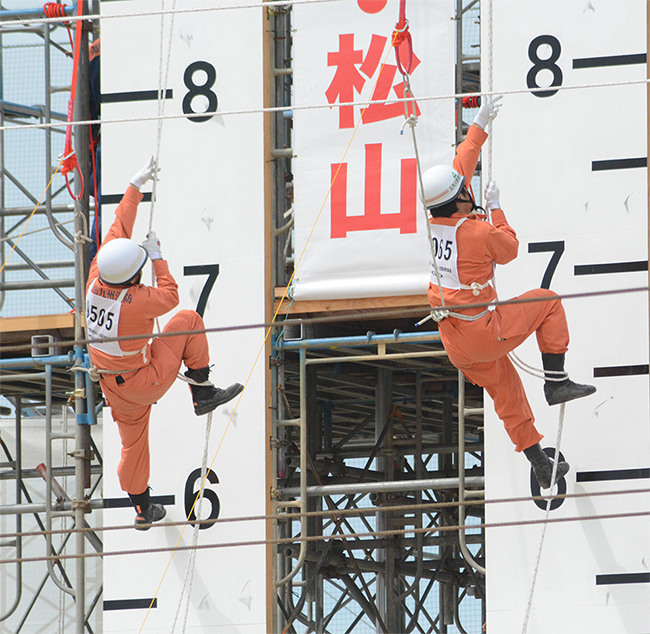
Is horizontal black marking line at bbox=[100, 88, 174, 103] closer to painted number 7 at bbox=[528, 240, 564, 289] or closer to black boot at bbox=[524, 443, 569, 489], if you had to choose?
painted number 7 at bbox=[528, 240, 564, 289]

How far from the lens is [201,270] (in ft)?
32.1

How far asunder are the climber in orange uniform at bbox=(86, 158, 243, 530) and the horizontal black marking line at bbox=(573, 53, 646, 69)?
3.24 m

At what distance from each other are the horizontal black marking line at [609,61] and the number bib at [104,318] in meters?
3.75

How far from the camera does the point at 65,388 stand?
1273 centimetres

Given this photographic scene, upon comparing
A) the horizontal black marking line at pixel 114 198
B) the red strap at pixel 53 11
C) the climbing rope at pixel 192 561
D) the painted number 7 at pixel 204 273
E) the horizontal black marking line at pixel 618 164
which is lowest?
the climbing rope at pixel 192 561

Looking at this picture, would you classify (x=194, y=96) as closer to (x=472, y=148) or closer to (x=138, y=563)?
(x=472, y=148)

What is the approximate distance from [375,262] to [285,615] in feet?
9.70

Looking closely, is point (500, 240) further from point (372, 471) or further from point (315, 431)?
point (372, 471)

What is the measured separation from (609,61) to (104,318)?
4.13 metres

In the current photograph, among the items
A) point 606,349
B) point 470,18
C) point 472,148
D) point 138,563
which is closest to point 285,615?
point 138,563

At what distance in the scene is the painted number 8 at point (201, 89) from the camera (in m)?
9.93

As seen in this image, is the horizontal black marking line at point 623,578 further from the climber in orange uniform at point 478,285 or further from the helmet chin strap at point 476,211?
the helmet chin strap at point 476,211

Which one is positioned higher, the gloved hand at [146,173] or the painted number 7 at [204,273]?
the gloved hand at [146,173]

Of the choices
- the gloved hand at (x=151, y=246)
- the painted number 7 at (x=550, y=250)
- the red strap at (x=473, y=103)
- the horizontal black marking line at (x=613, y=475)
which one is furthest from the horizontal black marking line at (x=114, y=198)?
the horizontal black marking line at (x=613, y=475)
